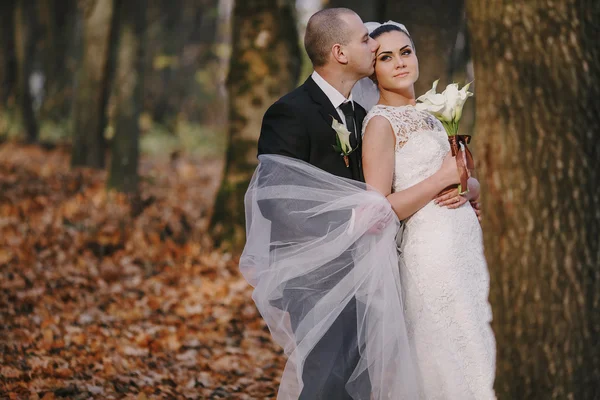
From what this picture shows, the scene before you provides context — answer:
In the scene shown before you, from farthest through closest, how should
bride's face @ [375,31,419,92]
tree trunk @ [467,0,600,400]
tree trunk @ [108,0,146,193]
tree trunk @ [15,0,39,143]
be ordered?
tree trunk @ [15,0,39,143] < tree trunk @ [108,0,146,193] < bride's face @ [375,31,419,92] < tree trunk @ [467,0,600,400]

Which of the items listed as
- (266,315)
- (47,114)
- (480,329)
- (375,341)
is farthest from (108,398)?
(47,114)

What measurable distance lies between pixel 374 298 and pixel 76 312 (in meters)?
4.55

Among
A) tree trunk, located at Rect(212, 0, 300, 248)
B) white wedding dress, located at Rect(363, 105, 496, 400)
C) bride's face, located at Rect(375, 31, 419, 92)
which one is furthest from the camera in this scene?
tree trunk, located at Rect(212, 0, 300, 248)

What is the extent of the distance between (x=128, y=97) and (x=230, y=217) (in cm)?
556

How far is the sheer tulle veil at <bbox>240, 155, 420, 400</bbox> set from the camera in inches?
168

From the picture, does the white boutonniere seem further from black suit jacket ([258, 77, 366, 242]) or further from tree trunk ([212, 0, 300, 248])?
tree trunk ([212, 0, 300, 248])

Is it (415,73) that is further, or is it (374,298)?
(415,73)

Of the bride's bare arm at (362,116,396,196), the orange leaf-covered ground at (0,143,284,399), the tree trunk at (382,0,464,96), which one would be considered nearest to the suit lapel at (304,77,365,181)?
the bride's bare arm at (362,116,396,196)

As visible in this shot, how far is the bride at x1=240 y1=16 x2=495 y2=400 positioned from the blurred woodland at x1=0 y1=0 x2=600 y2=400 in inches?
28.3

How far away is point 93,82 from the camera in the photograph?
1584cm

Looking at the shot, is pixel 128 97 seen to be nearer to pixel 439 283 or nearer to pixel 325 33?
pixel 325 33

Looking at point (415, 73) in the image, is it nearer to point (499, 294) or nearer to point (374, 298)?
point (374, 298)

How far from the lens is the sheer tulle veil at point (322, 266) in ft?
14.0

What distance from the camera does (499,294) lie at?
10.8ft
